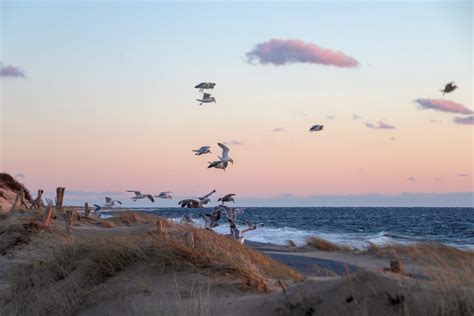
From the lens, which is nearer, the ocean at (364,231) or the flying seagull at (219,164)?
the flying seagull at (219,164)

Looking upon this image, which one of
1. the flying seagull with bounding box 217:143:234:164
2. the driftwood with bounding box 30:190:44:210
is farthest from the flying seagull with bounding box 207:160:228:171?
the driftwood with bounding box 30:190:44:210

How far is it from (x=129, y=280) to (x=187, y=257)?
0.90 meters

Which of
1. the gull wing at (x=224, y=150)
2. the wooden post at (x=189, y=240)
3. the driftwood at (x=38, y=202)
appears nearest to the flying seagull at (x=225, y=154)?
the gull wing at (x=224, y=150)

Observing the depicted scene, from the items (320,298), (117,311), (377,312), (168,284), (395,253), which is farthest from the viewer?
(395,253)

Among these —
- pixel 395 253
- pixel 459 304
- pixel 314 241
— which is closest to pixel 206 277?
pixel 459 304

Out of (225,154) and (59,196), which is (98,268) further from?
(59,196)

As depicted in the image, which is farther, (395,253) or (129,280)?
(395,253)

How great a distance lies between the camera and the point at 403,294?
654 cm

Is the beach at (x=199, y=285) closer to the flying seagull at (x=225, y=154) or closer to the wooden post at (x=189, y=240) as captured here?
the wooden post at (x=189, y=240)

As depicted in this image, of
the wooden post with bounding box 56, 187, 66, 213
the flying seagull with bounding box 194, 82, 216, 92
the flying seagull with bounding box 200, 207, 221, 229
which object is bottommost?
the flying seagull with bounding box 200, 207, 221, 229

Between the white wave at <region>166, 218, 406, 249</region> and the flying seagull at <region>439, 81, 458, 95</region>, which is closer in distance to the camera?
the flying seagull at <region>439, 81, 458, 95</region>

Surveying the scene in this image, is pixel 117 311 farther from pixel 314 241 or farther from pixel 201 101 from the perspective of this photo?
pixel 314 241

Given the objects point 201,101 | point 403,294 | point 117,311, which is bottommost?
point 117,311

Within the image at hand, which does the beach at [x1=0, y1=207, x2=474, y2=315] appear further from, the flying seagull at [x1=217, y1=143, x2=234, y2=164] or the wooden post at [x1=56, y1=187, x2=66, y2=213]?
the wooden post at [x1=56, y1=187, x2=66, y2=213]
